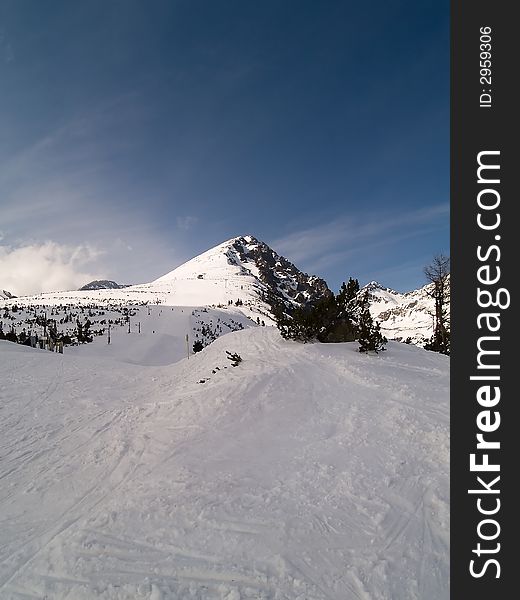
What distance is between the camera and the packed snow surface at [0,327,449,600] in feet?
9.33

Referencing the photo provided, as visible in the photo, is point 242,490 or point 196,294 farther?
point 196,294

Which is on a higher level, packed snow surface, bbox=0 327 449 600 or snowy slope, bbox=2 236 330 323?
snowy slope, bbox=2 236 330 323

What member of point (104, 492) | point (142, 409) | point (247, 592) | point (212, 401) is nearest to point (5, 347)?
point (142, 409)

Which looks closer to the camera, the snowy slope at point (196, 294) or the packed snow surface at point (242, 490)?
the packed snow surface at point (242, 490)

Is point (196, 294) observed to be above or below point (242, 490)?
above

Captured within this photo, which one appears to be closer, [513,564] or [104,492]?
[513,564]

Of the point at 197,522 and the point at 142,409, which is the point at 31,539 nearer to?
the point at 197,522

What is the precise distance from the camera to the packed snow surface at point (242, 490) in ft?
9.33

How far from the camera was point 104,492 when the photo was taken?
4375 millimetres

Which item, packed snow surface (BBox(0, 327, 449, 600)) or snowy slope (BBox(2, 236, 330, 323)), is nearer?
packed snow surface (BBox(0, 327, 449, 600))

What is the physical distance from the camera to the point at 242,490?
13.4 ft

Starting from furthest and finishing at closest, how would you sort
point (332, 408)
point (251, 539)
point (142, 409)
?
point (142, 409) → point (332, 408) → point (251, 539)

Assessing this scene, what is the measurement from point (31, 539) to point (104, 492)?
970 mm

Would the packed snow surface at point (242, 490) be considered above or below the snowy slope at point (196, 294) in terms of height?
below
